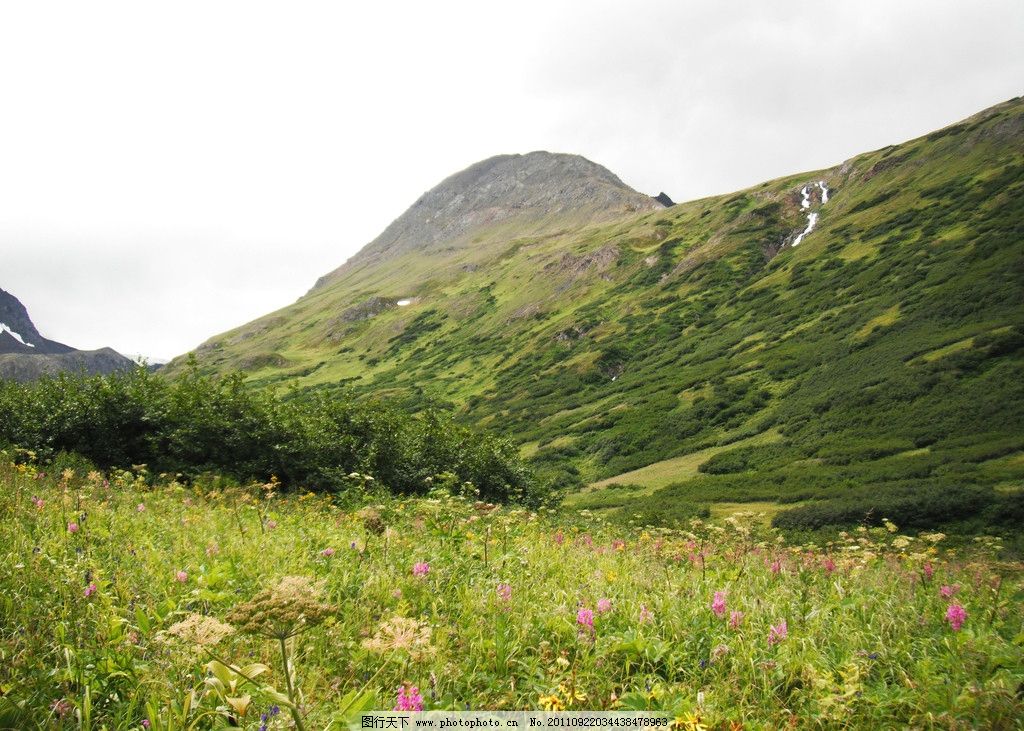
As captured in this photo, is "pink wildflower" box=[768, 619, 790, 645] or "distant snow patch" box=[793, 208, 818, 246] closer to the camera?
"pink wildflower" box=[768, 619, 790, 645]

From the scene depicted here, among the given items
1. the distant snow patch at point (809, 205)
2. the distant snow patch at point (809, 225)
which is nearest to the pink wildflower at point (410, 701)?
the distant snow patch at point (809, 205)

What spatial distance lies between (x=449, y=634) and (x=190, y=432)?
1388cm

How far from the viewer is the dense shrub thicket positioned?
587 inches

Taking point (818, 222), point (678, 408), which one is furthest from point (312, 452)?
point (818, 222)

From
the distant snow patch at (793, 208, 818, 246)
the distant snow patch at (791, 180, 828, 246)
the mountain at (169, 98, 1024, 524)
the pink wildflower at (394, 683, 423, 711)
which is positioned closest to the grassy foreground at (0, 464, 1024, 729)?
the pink wildflower at (394, 683, 423, 711)

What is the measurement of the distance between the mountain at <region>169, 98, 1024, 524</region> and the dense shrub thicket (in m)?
16.9

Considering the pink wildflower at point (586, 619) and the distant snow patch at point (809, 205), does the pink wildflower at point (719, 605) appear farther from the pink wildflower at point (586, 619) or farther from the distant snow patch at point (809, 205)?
the distant snow patch at point (809, 205)

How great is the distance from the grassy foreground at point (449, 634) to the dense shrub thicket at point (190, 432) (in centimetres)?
950

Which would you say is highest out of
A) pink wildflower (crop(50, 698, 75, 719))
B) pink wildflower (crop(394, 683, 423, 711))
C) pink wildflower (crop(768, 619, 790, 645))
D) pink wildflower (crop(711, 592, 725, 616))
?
pink wildflower (crop(50, 698, 75, 719))

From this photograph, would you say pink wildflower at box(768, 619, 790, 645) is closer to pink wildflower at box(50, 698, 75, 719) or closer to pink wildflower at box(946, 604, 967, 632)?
pink wildflower at box(946, 604, 967, 632)

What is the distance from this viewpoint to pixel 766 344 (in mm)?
56750

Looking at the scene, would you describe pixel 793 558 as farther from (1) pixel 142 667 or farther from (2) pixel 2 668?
(2) pixel 2 668

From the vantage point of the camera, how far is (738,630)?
4.15 meters

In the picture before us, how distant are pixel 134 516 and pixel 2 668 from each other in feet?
15.5
